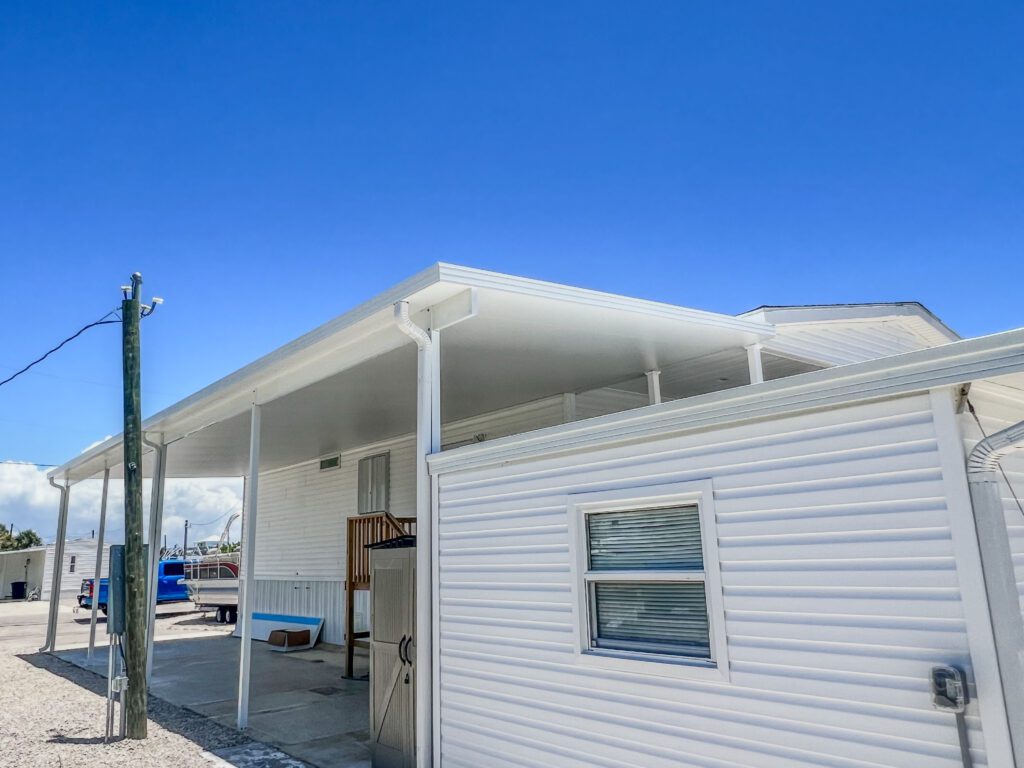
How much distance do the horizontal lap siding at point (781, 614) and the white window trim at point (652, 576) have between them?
0.05 meters

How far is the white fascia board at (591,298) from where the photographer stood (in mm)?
5039

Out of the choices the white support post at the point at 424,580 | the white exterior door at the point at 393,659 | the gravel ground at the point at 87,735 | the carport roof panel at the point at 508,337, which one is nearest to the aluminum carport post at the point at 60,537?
the gravel ground at the point at 87,735

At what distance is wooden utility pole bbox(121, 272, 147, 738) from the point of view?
23.0 feet

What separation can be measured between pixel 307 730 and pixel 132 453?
327cm

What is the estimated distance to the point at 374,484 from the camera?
1263 centimetres

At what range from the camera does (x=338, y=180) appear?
1177 cm

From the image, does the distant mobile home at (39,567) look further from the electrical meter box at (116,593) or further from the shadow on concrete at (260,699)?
the electrical meter box at (116,593)

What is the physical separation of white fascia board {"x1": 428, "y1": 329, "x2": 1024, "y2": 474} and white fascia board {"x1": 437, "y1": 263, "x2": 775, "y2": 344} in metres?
1.13

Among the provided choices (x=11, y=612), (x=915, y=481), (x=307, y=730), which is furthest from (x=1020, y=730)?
(x=11, y=612)

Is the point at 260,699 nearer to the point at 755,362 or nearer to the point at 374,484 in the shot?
the point at 374,484

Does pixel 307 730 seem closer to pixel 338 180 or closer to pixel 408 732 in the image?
pixel 408 732

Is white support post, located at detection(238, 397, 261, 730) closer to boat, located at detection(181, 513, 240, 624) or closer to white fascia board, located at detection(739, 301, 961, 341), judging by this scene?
white fascia board, located at detection(739, 301, 961, 341)

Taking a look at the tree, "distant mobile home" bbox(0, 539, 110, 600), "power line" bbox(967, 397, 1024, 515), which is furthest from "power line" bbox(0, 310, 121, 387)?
the tree

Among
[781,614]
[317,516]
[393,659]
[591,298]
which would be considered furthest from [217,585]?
[781,614]
